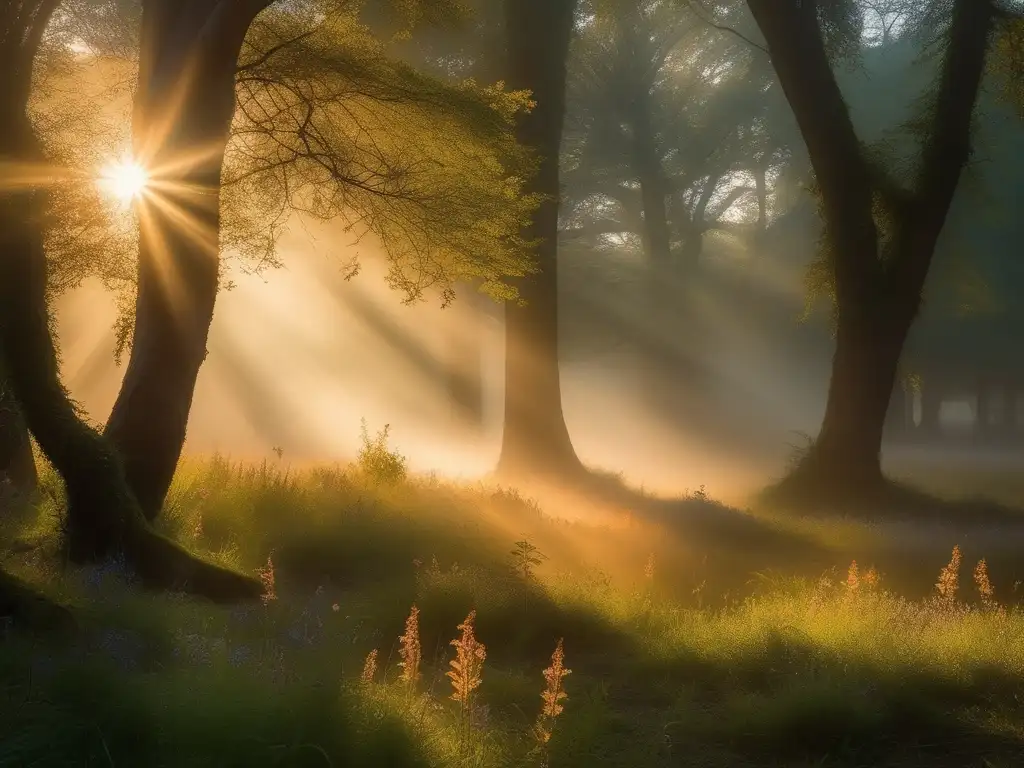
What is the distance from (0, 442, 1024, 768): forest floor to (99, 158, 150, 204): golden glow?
2669 millimetres

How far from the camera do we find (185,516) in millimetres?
9469

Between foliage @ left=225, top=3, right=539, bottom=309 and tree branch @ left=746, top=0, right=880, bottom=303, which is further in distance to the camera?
tree branch @ left=746, top=0, right=880, bottom=303

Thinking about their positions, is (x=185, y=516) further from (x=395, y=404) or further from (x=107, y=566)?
(x=395, y=404)

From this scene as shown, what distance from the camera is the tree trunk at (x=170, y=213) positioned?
28.9 feet

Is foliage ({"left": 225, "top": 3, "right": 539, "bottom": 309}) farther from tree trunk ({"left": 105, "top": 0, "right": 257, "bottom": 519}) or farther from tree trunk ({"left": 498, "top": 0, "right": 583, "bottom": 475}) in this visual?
tree trunk ({"left": 498, "top": 0, "right": 583, "bottom": 475})

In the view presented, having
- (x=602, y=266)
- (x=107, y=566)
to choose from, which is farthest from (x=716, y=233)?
(x=107, y=566)

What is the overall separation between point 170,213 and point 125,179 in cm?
109

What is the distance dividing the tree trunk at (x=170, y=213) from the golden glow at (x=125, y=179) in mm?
103

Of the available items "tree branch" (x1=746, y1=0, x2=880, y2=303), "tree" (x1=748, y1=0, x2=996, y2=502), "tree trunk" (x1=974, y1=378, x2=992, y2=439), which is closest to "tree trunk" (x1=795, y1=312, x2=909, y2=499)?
Result: "tree" (x1=748, y1=0, x2=996, y2=502)

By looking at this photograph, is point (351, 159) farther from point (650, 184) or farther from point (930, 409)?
point (930, 409)

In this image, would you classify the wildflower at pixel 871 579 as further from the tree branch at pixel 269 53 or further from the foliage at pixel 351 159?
the tree branch at pixel 269 53

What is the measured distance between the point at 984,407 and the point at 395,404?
2282 centimetres

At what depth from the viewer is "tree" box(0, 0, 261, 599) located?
7438mm

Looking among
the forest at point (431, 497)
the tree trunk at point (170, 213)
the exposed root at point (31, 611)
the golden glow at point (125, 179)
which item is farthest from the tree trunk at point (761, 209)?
the exposed root at point (31, 611)
